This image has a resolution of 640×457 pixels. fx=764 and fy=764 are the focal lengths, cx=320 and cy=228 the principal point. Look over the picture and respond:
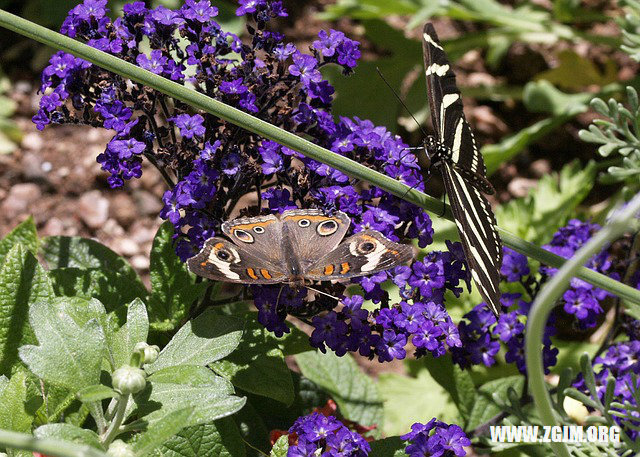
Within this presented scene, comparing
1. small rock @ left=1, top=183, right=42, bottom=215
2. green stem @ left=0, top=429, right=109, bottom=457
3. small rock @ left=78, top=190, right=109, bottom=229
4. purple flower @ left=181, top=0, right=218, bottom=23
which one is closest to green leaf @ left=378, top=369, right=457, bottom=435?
small rock @ left=78, top=190, right=109, bottom=229

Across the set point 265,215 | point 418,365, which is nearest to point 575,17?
point 418,365

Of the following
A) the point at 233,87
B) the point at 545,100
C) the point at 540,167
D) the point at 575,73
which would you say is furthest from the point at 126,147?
the point at 575,73

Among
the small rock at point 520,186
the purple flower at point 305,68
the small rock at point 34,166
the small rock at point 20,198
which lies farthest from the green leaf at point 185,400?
the small rock at point 520,186

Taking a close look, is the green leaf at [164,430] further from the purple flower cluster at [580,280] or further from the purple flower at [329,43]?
the purple flower cluster at [580,280]

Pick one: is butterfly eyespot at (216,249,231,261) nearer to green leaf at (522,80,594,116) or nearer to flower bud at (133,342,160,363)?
flower bud at (133,342,160,363)

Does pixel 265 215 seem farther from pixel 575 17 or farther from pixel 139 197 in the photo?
pixel 575 17

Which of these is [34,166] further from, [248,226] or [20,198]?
[248,226]
